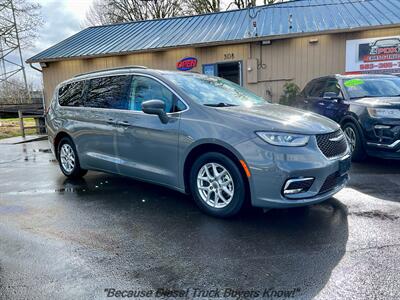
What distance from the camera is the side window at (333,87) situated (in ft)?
21.7

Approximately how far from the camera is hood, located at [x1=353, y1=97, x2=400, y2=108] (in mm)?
5425

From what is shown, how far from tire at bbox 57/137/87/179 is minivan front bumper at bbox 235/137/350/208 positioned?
10.5 ft

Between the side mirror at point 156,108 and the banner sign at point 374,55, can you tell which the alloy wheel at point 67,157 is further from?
the banner sign at point 374,55

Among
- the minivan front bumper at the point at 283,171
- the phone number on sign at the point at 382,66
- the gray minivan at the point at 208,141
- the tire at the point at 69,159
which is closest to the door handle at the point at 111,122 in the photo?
the gray minivan at the point at 208,141

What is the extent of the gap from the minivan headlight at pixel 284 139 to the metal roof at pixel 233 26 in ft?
30.3

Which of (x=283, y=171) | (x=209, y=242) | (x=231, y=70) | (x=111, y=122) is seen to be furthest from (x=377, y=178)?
(x=231, y=70)

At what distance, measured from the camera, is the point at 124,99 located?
176 inches

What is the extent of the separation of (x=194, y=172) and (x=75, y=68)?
1232 cm

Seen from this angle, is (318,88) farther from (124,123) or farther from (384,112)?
(124,123)

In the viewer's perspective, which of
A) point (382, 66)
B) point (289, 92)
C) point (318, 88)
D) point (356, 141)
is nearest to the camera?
point (356, 141)

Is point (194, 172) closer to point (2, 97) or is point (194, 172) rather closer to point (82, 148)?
point (82, 148)

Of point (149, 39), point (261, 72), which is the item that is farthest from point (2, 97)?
point (261, 72)

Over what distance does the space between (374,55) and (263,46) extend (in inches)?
146

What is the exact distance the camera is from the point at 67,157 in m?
5.61
